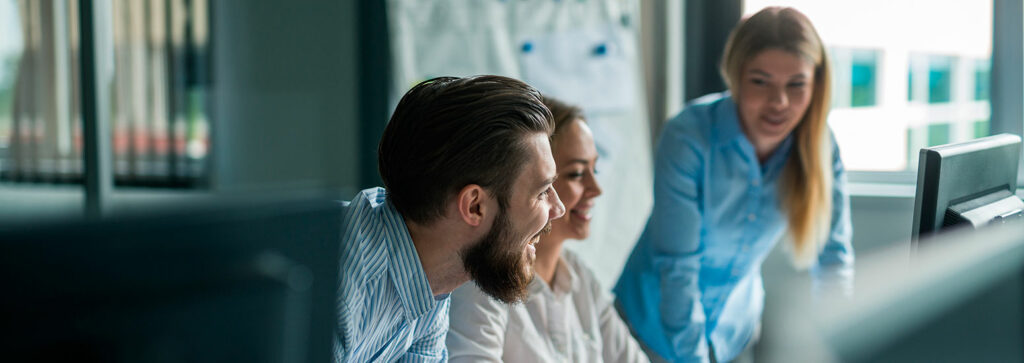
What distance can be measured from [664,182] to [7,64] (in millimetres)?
2491

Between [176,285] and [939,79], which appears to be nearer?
[176,285]

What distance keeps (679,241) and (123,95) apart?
226 centimetres

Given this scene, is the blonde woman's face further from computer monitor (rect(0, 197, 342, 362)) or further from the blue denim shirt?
computer monitor (rect(0, 197, 342, 362))

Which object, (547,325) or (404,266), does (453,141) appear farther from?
(547,325)

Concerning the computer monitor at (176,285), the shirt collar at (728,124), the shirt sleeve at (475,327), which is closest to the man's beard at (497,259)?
the shirt sleeve at (475,327)

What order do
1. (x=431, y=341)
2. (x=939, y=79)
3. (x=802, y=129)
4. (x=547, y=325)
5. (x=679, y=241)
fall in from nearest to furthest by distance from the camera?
(x=431, y=341), (x=547, y=325), (x=679, y=241), (x=802, y=129), (x=939, y=79)

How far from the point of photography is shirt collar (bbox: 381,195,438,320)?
98 centimetres

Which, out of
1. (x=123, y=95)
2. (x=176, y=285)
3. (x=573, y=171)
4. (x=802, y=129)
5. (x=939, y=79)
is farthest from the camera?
(x=123, y=95)

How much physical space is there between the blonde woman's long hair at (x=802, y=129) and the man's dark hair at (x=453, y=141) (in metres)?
0.87

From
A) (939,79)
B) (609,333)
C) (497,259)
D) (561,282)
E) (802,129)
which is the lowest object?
(609,333)

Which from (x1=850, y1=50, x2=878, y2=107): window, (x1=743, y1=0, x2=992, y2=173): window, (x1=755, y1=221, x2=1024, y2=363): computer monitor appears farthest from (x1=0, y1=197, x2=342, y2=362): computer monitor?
(x1=850, y1=50, x2=878, y2=107): window

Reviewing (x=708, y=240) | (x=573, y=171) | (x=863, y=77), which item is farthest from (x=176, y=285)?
(x=863, y=77)

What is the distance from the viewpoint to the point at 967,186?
3.52ft

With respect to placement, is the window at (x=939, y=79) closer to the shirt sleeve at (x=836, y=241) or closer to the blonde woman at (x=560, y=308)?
the shirt sleeve at (x=836, y=241)
